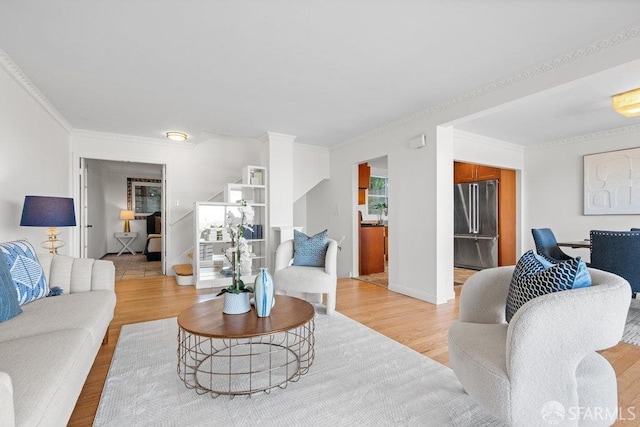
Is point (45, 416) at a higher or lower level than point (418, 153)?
lower

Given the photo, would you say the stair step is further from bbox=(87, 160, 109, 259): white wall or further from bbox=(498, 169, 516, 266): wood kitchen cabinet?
bbox=(498, 169, 516, 266): wood kitchen cabinet

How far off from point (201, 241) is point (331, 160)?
8.99 feet

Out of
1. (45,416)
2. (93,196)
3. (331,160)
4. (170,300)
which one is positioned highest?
(331,160)

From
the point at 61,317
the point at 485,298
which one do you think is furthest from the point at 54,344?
the point at 485,298

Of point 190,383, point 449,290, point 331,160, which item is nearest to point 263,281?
point 190,383

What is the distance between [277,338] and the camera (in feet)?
8.46

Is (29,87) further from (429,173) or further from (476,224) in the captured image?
(476,224)

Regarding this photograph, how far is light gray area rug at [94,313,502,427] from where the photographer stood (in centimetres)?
156

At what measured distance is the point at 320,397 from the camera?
1749 millimetres

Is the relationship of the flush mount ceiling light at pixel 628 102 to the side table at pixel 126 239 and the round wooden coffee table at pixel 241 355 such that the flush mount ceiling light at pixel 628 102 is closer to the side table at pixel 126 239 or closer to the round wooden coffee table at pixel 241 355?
the round wooden coffee table at pixel 241 355

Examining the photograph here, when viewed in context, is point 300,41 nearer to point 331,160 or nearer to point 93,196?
point 331,160

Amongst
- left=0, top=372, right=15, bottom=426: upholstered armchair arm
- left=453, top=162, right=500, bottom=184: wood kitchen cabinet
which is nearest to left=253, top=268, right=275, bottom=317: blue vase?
left=0, top=372, right=15, bottom=426: upholstered armchair arm

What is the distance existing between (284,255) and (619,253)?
3.38 metres

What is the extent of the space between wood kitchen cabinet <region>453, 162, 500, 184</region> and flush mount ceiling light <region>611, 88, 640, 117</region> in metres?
2.56
